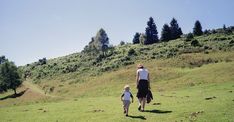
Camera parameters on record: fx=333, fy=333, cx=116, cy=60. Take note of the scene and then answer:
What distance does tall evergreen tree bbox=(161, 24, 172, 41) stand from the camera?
479ft

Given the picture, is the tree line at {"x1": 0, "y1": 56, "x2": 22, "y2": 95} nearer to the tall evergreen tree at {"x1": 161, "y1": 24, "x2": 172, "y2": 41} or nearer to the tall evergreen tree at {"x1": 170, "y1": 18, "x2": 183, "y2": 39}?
the tall evergreen tree at {"x1": 161, "y1": 24, "x2": 172, "y2": 41}

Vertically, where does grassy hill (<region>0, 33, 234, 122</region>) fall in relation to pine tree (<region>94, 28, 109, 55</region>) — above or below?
below

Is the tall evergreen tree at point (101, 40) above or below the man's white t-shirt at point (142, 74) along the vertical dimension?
above

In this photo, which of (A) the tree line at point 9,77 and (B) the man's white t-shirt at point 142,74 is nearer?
(B) the man's white t-shirt at point 142,74

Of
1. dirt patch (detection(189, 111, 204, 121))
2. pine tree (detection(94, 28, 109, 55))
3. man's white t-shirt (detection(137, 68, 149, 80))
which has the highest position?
pine tree (detection(94, 28, 109, 55))

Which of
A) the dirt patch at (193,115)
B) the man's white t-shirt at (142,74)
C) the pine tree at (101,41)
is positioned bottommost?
the dirt patch at (193,115)

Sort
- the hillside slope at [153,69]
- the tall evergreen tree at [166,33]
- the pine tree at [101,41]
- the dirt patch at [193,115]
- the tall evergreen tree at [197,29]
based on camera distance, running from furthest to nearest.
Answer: the tall evergreen tree at [197,29] < the tall evergreen tree at [166,33] < the pine tree at [101,41] < the hillside slope at [153,69] < the dirt patch at [193,115]

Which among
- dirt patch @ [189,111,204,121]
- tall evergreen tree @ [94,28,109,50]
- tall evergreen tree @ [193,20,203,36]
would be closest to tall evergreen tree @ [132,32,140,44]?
tall evergreen tree @ [193,20,203,36]

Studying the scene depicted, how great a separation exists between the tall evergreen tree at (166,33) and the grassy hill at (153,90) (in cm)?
2341

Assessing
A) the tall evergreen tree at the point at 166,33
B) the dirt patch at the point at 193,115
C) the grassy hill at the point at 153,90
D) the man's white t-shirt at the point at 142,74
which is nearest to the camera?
the dirt patch at the point at 193,115

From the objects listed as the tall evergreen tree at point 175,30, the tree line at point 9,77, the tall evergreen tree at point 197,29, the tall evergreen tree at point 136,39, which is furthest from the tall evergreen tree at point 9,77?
the tall evergreen tree at point 197,29

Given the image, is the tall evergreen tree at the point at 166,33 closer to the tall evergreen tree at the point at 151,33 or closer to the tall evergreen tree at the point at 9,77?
the tall evergreen tree at the point at 151,33

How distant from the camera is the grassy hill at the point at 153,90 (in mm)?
23719

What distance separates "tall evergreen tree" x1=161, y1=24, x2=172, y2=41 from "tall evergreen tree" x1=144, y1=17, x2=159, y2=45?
416 centimetres
